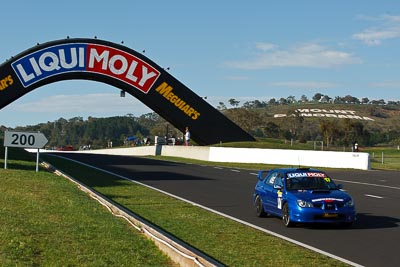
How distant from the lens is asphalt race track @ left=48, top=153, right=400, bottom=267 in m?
11.3

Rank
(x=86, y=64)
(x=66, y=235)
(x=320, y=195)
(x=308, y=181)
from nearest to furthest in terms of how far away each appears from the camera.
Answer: (x=66, y=235)
(x=320, y=195)
(x=308, y=181)
(x=86, y=64)

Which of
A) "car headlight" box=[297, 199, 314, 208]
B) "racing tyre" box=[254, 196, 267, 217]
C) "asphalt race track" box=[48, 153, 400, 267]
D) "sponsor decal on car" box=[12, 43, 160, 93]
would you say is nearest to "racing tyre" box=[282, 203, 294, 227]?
"asphalt race track" box=[48, 153, 400, 267]

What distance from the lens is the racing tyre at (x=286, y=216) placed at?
14.3m

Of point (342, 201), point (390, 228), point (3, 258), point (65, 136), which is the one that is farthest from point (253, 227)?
point (65, 136)

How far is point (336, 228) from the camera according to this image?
14.2 metres

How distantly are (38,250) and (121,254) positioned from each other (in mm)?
1226

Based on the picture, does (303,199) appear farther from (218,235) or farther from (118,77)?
(118,77)

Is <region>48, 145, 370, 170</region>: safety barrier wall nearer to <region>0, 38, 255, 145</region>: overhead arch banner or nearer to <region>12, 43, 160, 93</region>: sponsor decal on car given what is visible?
<region>0, 38, 255, 145</region>: overhead arch banner

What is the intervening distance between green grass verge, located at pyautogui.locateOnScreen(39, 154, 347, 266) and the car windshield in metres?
1.66

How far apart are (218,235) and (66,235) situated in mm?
2892

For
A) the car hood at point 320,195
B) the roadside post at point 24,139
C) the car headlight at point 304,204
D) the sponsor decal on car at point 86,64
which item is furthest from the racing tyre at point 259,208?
the sponsor decal on car at point 86,64

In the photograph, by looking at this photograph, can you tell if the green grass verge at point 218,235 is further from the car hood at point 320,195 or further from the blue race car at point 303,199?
the car hood at point 320,195

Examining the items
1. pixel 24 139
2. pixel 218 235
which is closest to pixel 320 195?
pixel 218 235

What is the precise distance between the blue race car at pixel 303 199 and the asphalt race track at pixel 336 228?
26cm
